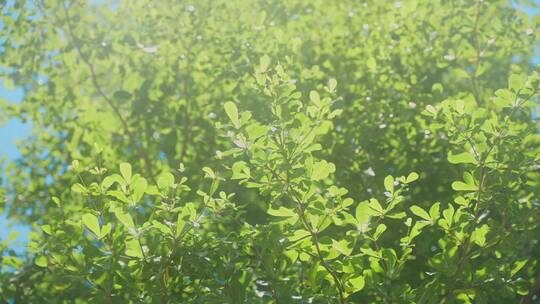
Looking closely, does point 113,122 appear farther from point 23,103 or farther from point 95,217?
point 95,217

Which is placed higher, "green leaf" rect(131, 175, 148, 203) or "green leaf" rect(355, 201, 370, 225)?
"green leaf" rect(131, 175, 148, 203)

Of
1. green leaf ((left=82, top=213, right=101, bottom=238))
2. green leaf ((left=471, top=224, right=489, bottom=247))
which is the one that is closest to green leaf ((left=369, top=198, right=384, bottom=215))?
green leaf ((left=471, top=224, right=489, bottom=247))

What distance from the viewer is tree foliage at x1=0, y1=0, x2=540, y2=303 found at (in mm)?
3230

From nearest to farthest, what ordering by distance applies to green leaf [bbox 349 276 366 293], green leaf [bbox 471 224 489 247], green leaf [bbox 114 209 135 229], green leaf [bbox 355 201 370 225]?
1. green leaf [bbox 114 209 135 229]
2. green leaf [bbox 355 201 370 225]
3. green leaf [bbox 349 276 366 293]
4. green leaf [bbox 471 224 489 247]

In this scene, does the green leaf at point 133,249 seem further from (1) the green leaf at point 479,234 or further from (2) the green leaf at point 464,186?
(1) the green leaf at point 479,234

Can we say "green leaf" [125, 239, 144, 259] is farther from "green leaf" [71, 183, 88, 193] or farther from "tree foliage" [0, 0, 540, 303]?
"green leaf" [71, 183, 88, 193]

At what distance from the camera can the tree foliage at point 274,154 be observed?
10.6 feet

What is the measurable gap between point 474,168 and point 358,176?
1.94m

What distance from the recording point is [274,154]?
3109 mm

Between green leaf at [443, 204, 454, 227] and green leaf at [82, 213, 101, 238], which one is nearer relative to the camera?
green leaf at [82, 213, 101, 238]

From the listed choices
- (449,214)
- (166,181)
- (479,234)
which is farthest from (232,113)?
(479,234)

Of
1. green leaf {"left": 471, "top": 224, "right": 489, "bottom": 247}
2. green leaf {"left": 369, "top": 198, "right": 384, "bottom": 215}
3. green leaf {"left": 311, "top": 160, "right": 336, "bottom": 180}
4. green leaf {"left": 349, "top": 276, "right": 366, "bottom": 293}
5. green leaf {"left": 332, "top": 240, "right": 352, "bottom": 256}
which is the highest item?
green leaf {"left": 311, "top": 160, "right": 336, "bottom": 180}

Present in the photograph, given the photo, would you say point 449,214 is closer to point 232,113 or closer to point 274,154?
point 274,154

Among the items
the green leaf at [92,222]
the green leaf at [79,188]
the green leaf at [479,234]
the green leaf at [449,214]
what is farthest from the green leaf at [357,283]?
the green leaf at [79,188]
